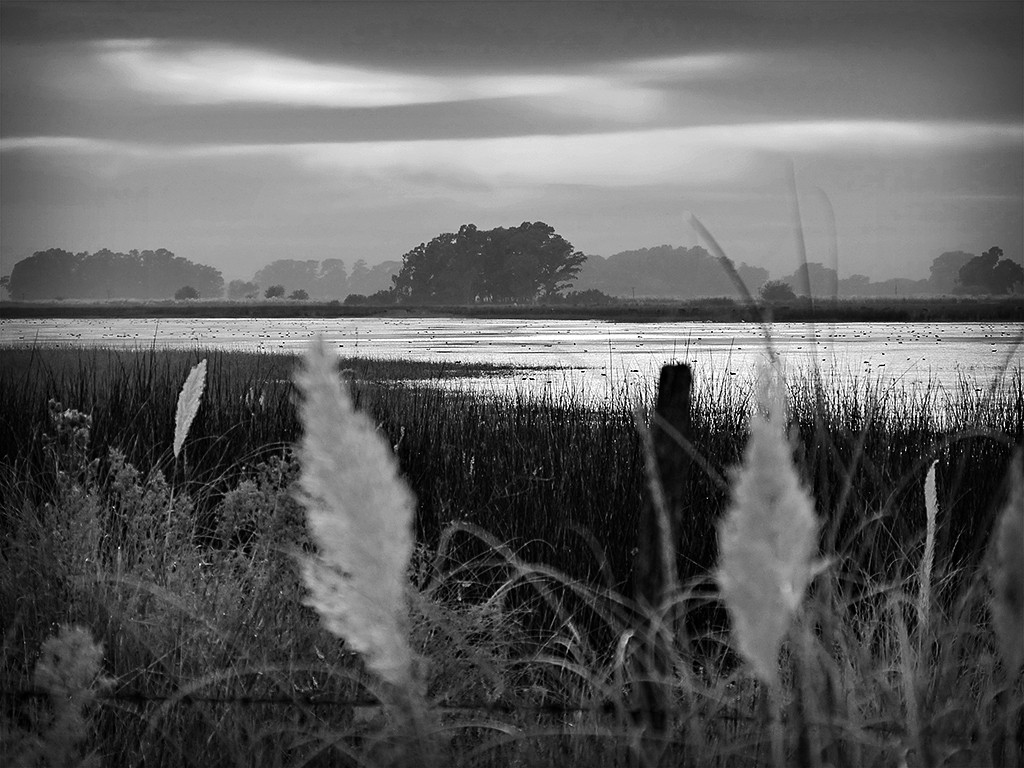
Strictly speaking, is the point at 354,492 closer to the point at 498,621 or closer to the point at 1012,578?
the point at 1012,578

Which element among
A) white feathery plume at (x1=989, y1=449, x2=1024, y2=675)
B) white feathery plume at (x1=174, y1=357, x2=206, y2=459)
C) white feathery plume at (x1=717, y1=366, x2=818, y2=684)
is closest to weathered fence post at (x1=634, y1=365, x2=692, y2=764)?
white feathery plume at (x1=989, y1=449, x2=1024, y2=675)

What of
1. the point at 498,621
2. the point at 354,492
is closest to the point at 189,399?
the point at 498,621

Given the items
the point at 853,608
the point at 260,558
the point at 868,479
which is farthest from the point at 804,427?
the point at 260,558

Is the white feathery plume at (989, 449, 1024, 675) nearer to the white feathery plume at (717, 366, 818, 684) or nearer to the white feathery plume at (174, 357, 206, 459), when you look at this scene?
the white feathery plume at (717, 366, 818, 684)

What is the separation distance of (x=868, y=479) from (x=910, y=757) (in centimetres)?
571

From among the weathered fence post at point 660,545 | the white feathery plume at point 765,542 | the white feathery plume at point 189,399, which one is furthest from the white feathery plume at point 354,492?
the white feathery plume at point 189,399

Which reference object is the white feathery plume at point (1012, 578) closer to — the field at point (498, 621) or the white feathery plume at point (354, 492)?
the field at point (498, 621)

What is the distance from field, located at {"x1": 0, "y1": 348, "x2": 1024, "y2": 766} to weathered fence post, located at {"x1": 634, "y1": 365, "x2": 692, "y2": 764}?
5 cm

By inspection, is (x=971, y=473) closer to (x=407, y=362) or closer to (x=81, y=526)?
(x=81, y=526)

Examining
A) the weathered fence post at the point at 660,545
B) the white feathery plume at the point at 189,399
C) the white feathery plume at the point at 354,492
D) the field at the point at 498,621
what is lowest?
the field at the point at 498,621

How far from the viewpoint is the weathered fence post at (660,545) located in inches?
90.3

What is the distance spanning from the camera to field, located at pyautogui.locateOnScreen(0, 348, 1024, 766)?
2318mm

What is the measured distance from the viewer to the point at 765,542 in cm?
72

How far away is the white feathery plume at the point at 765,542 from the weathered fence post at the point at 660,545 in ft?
4.24
